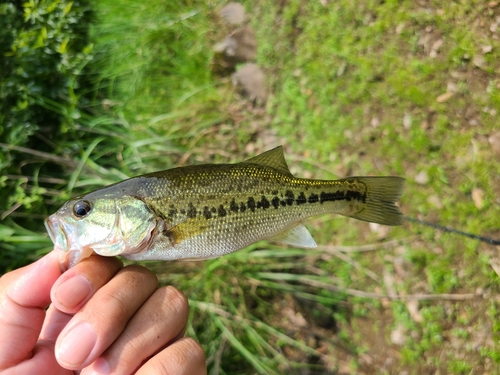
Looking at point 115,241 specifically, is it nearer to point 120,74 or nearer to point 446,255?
point 446,255

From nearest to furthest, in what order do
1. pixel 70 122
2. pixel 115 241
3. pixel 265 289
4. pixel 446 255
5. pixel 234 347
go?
pixel 115 241, pixel 446 255, pixel 234 347, pixel 265 289, pixel 70 122

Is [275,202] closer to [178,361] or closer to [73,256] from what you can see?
Answer: [178,361]

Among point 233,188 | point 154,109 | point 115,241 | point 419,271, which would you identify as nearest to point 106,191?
point 115,241

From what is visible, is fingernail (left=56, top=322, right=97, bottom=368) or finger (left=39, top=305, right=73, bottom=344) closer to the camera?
fingernail (left=56, top=322, right=97, bottom=368)

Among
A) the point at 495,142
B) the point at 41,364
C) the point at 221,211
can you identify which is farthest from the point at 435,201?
the point at 41,364

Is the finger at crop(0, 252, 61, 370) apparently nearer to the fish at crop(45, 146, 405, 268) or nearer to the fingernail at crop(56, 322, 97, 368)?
the fish at crop(45, 146, 405, 268)

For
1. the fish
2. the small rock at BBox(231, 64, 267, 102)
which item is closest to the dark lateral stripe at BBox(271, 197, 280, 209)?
→ the fish

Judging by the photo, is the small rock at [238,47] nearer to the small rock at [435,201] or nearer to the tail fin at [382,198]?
the small rock at [435,201]
